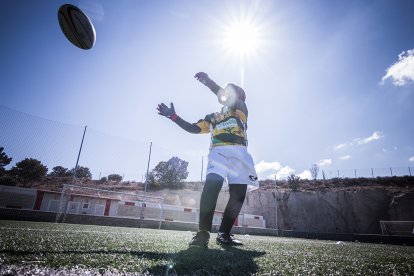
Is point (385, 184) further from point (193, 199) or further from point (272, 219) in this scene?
point (193, 199)

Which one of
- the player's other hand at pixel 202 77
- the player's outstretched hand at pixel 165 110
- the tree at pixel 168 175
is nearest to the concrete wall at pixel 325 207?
the tree at pixel 168 175

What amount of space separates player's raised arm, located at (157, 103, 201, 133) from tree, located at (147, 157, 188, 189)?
37.5 m

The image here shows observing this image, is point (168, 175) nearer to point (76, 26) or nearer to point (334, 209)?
point (334, 209)

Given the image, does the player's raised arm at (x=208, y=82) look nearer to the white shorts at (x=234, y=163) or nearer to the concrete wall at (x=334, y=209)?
the white shorts at (x=234, y=163)

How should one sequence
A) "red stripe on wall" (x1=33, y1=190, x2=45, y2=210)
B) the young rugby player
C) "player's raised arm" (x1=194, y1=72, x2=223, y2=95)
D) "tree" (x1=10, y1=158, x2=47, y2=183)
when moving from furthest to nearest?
"red stripe on wall" (x1=33, y1=190, x2=45, y2=210), "tree" (x1=10, y1=158, x2=47, y2=183), "player's raised arm" (x1=194, y1=72, x2=223, y2=95), the young rugby player

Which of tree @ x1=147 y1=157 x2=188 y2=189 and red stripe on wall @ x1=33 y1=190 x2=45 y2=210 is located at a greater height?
tree @ x1=147 y1=157 x2=188 y2=189

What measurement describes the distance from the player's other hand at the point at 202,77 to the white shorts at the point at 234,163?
3.53 ft

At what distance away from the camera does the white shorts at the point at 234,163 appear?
2980mm

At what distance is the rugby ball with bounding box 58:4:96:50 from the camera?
4.60 meters

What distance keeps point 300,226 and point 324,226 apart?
2504 mm

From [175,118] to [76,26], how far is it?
3.32m

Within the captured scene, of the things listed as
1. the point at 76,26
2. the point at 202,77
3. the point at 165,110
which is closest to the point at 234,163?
the point at 165,110

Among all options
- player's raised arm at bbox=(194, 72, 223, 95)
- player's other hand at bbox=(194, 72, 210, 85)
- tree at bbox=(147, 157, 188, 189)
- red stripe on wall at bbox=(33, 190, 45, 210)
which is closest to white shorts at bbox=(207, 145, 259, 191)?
player's raised arm at bbox=(194, 72, 223, 95)

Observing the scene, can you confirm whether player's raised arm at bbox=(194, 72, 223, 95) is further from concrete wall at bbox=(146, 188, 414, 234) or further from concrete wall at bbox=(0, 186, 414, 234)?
concrete wall at bbox=(0, 186, 414, 234)
